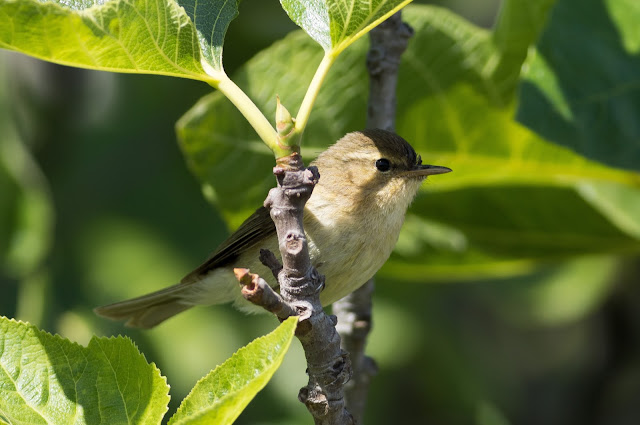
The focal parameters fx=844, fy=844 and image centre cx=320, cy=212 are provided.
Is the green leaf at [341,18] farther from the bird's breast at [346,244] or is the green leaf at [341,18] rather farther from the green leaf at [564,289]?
the green leaf at [564,289]

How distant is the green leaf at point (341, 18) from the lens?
1810mm

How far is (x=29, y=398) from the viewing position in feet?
5.98

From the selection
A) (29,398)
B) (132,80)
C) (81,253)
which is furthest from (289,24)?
(29,398)

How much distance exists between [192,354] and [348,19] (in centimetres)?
242

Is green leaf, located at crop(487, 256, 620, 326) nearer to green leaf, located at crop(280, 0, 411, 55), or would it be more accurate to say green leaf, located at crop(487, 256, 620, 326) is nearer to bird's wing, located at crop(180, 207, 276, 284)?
bird's wing, located at crop(180, 207, 276, 284)

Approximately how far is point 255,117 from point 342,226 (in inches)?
45.1

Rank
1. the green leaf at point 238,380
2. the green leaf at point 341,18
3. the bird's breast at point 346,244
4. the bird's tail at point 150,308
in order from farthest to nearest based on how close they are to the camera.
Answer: the bird's tail at point 150,308, the bird's breast at point 346,244, the green leaf at point 341,18, the green leaf at point 238,380

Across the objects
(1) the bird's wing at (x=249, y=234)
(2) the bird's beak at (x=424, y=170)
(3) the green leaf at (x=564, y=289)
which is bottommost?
(3) the green leaf at (x=564, y=289)

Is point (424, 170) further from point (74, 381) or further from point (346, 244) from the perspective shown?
point (74, 381)

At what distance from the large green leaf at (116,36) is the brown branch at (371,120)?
789 mm

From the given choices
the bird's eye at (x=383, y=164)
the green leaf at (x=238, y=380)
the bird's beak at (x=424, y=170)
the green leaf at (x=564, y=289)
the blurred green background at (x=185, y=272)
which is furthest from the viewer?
the green leaf at (x=564, y=289)

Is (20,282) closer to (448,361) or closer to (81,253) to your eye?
(81,253)

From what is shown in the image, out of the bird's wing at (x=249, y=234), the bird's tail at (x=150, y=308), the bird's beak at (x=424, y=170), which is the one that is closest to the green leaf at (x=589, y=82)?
the bird's beak at (x=424, y=170)

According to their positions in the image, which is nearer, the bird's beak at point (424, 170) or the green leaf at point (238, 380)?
the green leaf at point (238, 380)
